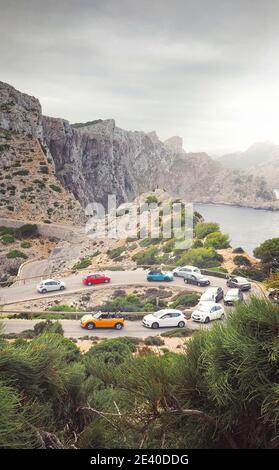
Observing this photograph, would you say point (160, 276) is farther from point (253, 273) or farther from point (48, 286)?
point (48, 286)

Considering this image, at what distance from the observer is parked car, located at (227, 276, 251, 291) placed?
80.9 feet

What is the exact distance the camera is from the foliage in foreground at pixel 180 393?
3164 millimetres

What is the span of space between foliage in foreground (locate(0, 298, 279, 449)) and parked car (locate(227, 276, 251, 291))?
69.9 ft

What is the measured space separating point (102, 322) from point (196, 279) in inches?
418

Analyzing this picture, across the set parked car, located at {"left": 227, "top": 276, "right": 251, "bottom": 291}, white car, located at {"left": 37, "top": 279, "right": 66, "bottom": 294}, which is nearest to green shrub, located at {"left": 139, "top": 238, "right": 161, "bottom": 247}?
white car, located at {"left": 37, "top": 279, "right": 66, "bottom": 294}

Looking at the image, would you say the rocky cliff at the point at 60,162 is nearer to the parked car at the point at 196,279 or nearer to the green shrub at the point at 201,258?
the green shrub at the point at 201,258

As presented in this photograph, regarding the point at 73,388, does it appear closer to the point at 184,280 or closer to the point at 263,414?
the point at 263,414

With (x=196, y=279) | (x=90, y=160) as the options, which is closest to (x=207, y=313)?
(x=196, y=279)

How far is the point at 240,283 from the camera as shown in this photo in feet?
83.2

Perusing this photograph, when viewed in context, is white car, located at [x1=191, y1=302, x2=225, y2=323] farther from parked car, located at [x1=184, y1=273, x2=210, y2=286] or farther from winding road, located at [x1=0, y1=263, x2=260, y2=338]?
parked car, located at [x1=184, y1=273, x2=210, y2=286]

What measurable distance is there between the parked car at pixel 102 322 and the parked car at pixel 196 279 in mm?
9546

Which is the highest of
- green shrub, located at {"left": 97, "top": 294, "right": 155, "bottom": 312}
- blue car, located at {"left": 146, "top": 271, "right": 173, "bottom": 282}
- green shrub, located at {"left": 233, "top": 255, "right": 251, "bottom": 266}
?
green shrub, located at {"left": 233, "top": 255, "right": 251, "bottom": 266}
